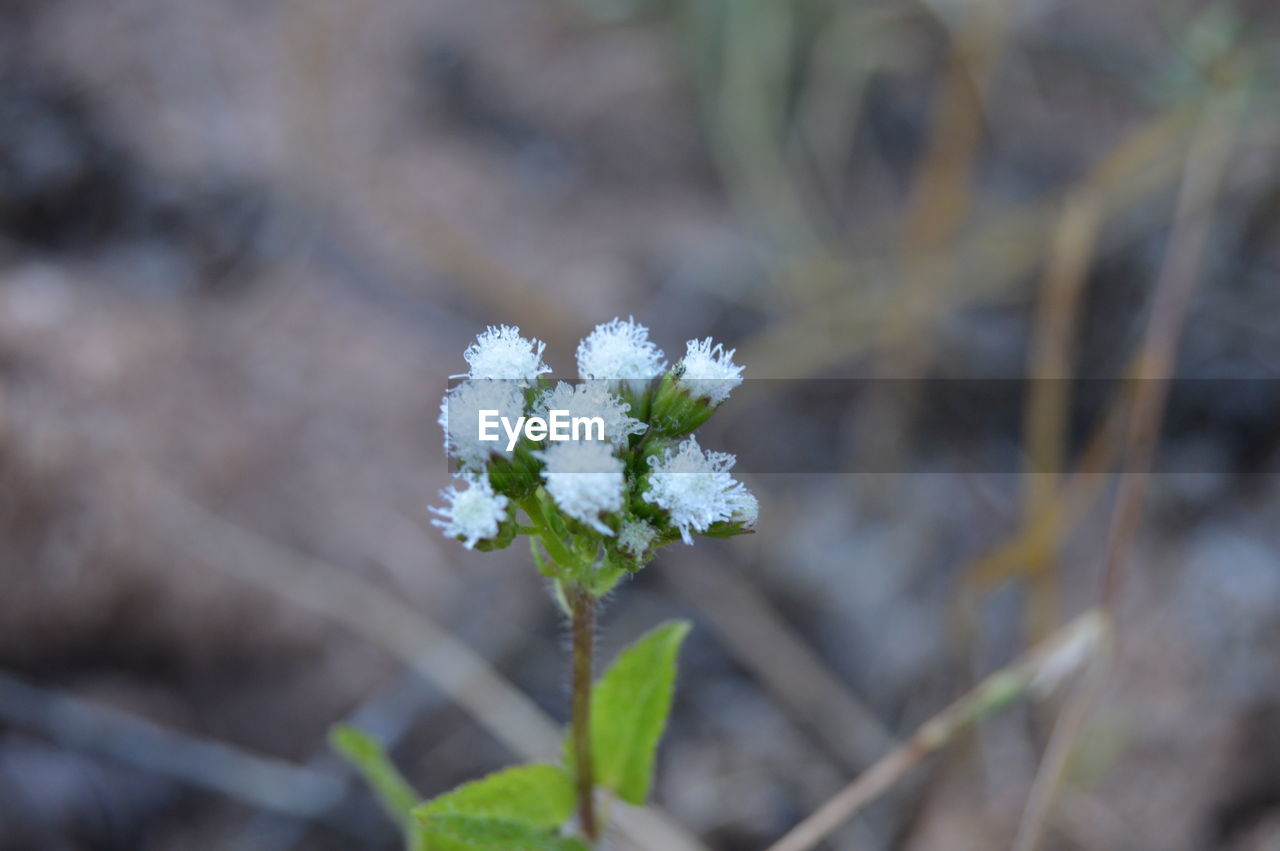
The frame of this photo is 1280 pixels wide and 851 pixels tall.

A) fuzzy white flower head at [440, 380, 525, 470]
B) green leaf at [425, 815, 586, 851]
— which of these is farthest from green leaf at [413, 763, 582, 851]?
fuzzy white flower head at [440, 380, 525, 470]

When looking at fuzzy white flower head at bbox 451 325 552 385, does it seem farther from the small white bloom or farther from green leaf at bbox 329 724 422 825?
green leaf at bbox 329 724 422 825

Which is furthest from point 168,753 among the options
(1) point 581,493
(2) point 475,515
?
(1) point 581,493

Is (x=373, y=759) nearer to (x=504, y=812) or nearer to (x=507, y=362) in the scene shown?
(x=504, y=812)

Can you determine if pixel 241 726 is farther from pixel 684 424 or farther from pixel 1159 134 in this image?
pixel 1159 134

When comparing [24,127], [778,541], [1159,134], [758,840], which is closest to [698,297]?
[778,541]

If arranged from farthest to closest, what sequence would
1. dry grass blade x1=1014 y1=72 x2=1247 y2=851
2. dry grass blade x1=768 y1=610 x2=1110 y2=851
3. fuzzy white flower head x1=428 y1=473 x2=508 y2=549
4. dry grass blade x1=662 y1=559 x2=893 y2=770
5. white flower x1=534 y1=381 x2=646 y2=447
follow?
dry grass blade x1=662 y1=559 x2=893 y2=770
dry grass blade x1=1014 y1=72 x2=1247 y2=851
dry grass blade x1=768 y1=610 x2=1110 y2=851
white flower x1=534 y1=381 x2=646 y2=447
fuzzy white flower head x1=428 y1=473 x2=508 y2=549

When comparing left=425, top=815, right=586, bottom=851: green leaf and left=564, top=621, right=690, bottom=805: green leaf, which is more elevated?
left=564, top=621, right=690, bottom=805: green leaf

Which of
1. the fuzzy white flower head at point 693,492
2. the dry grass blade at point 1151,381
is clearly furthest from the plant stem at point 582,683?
the dry grass blade at point 1151,381
